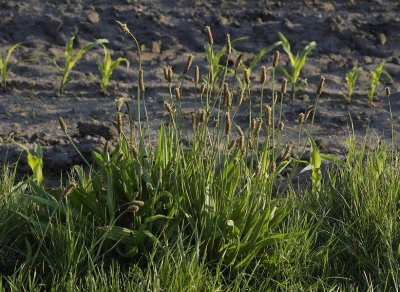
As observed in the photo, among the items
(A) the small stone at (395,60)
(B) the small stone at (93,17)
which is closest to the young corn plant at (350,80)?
(A) the small stone at (395,60)

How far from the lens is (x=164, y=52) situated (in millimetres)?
5914

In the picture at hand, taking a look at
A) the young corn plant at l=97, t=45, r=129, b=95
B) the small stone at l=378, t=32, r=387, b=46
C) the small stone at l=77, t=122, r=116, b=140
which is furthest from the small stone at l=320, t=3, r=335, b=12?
the small stone at l=77, t=122, r=116, b=140

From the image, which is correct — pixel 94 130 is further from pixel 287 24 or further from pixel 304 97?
pixel 287 24

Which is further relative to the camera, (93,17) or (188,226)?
(93,17)

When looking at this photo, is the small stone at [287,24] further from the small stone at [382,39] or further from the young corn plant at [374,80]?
the young corn plant at [374,80]

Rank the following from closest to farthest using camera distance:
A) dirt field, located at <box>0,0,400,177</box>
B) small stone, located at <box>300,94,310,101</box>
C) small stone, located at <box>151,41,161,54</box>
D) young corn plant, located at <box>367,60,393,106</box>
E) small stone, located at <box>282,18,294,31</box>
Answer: dirt field, located at <box>0,0,400,177</box>
young corn plant, located at <box>367,60,393,106</box>
small stone, located at <box>300,94,310,101</box>
small stone, located at <box>151,41,161,54</box>
small stone, located at <box>282,18,294,31</box>

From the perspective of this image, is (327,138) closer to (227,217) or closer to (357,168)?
(357,168)

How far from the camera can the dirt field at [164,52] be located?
4809 mm

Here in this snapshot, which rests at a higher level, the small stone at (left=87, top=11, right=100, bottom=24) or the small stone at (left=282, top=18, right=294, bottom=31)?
the small stone at (left=87, top=11, right=100, bottom=24)

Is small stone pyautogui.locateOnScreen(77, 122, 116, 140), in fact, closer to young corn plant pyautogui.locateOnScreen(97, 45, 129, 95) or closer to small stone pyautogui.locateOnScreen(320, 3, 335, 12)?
young corn plant pyautogui.locateOnScreen(97, 45, 129, 95)

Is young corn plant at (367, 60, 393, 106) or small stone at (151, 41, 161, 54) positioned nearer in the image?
young corn plant at (367, 60, 393, 106)

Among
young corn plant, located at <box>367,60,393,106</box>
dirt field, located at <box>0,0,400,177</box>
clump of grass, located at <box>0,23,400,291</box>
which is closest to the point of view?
clump of grass, located at <box>0,23,400,291</box>

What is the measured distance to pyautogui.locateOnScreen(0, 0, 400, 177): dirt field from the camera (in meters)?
4.81

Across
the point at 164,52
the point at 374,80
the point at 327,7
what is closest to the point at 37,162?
the point at 374,80
